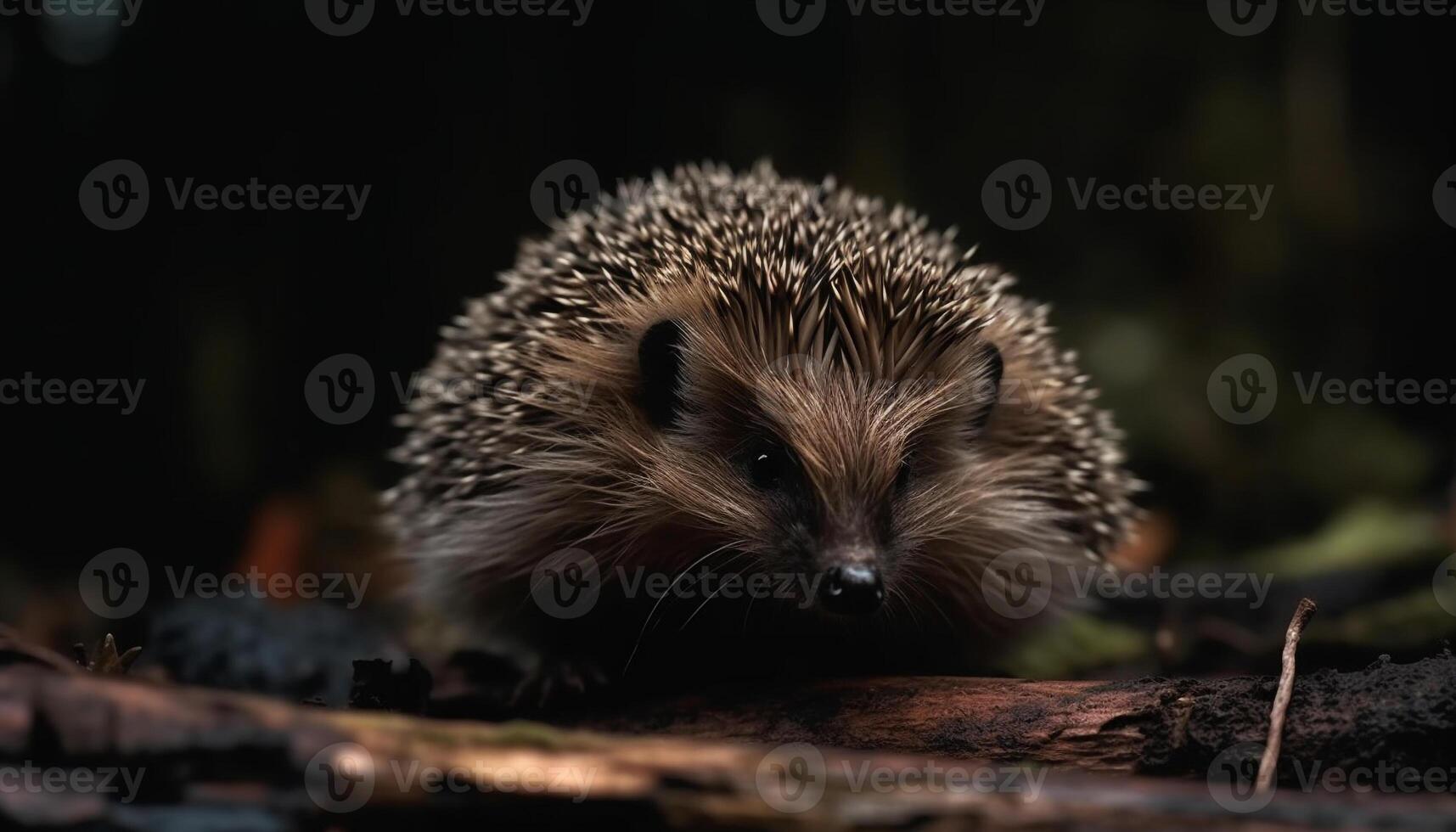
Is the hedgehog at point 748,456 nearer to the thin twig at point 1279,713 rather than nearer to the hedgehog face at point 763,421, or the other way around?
the hedgehog face at point 763,421

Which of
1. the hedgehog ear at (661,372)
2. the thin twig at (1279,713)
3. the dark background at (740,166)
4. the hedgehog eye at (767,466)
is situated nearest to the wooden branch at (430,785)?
the thin twig at (1279,713)

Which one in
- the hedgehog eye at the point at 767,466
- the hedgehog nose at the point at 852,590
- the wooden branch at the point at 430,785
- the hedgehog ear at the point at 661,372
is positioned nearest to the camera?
the wooden branch at the point at 430,785

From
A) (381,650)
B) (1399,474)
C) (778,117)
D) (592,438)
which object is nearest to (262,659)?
(381,650)

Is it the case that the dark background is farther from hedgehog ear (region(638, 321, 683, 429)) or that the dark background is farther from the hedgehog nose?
the hedgehog nose

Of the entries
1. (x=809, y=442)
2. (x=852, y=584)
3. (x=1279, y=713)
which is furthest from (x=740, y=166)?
(x=1279, y=713)

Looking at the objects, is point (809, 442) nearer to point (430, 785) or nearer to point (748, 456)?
point (748, 456)

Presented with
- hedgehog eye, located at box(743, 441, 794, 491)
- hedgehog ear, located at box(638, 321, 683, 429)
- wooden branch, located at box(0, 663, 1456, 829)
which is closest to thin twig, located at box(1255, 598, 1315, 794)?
wooden branch, located at box(0, 663, 1456, 829)
